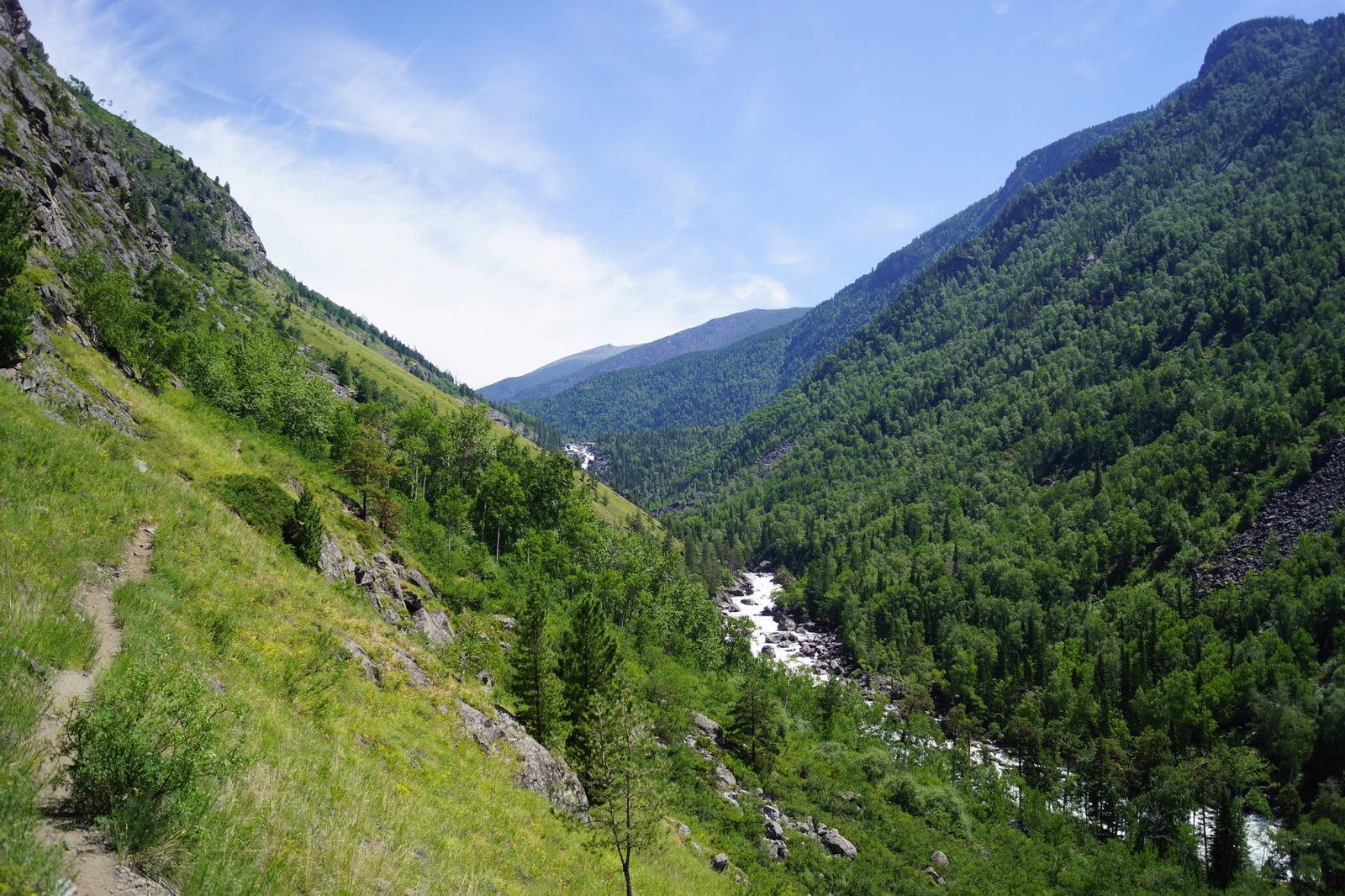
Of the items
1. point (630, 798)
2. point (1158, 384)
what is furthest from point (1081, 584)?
point (630, 798)

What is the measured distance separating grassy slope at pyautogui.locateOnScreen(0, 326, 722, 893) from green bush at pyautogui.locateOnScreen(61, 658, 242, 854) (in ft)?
1.96

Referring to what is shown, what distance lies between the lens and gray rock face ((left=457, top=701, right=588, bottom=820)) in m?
22.7

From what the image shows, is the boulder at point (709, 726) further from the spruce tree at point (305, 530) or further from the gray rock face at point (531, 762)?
the spruce tree at point (305, 530)

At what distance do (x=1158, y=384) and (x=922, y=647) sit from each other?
417 ft

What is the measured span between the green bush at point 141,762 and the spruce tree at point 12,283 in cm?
2365

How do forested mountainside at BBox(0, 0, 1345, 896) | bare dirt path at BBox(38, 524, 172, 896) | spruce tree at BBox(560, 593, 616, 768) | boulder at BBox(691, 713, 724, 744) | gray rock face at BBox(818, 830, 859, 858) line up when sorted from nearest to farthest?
bare dirt path at BBox(38, 524, 172, 896), forested mountainside at BBox(0, 0, 1345, 896), spruce tree at BBox(560, 593, 616, 768), gray rock face at BBox(818, 830, 859, 858), boulder at BBox(691, 713, 724, 744)

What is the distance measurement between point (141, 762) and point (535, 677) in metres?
26.0

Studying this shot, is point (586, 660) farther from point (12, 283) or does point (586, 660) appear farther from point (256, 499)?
point (12, 283)

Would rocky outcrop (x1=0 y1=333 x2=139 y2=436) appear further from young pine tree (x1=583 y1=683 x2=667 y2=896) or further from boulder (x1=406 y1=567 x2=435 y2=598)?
young pine tree (x1=583 y1=683 x2=667 y2=896)

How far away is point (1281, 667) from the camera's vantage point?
7675 centimetres

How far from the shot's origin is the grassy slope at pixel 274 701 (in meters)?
8.55

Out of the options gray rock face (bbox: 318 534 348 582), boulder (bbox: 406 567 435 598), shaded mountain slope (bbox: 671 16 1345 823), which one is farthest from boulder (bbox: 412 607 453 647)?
shaded mountain slope (bbox: 671 16 1345 823)

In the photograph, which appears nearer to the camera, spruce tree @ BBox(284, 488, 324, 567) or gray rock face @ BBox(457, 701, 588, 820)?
gray rock face @ BBox(457, 701, 588, 820)

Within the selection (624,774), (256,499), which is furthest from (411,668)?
(256,499)
